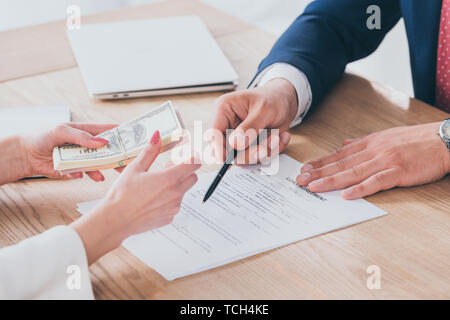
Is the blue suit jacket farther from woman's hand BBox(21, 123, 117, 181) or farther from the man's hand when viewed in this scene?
woman's hand BBox(21, 123, 117, 181)

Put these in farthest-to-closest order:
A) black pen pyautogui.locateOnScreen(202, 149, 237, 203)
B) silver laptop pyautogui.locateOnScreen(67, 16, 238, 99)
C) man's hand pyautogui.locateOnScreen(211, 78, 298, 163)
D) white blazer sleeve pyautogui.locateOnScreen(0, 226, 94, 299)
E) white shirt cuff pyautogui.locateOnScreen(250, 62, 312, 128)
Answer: silver laptop pyautogui.locateOnScreen(67, 16, 238, 99) → white shirt cuff pyautogui.locateOnScreen(250, 62, 312, 128) → man's hand pyautogui.locateOnScreen(211, 78, 298, 163) → black pen pyautogui.locateOnScreen(202, 149, 237, 203) → white blazer sleeve pyautogui.locateOnScreen(0, 226, 94, 299)

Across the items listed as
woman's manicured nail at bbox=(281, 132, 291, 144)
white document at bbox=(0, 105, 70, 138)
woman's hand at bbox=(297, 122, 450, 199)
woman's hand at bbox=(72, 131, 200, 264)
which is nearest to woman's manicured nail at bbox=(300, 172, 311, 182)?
woman's hand at bbox=(297, 122, 450, 199)

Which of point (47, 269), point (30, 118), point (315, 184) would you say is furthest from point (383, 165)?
point (30, 118)

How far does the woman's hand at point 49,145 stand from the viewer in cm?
100

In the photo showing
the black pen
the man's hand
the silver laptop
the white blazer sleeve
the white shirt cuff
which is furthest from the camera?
the silver laptop

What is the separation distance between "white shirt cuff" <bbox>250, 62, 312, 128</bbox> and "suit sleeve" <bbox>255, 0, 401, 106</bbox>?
0.4 inches

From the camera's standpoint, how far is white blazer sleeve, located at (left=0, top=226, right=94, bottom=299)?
0.74m

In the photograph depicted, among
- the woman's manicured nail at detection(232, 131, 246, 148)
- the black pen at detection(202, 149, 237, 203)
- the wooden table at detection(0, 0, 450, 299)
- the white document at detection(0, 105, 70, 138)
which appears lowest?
the wooden table at detection(0, 0, 450, 299)

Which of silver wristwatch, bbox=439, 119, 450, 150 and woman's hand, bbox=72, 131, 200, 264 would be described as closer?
woman's hand, bbox=72, 131, 200, 264

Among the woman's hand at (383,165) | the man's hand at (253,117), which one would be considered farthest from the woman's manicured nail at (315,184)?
the man's hand at (253,117)

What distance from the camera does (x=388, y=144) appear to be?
1059 millimetres

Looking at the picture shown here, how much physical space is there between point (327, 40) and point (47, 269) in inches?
36.5

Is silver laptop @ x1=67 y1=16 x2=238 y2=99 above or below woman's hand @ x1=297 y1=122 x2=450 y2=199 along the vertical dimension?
above
